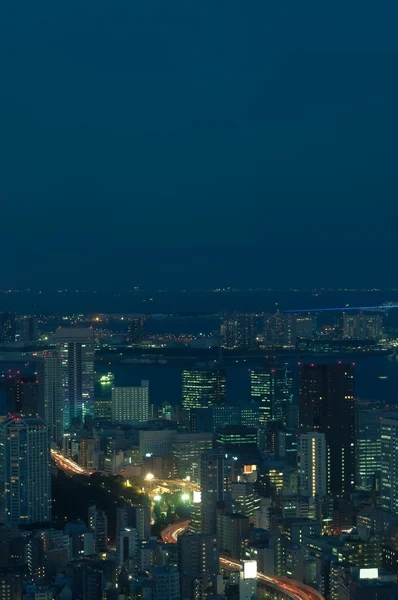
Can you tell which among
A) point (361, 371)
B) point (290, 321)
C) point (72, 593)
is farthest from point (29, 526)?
point (290, 321)

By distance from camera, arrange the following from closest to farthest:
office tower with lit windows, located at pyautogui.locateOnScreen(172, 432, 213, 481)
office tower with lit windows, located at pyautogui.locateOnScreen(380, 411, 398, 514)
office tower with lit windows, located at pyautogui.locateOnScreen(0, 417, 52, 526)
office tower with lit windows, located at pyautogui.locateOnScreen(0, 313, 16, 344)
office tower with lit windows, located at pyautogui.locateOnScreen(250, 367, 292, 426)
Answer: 1. office tower with lit windows, located at pyautogui.locateOnScreen(0, 417, 52, 526)
2. office tower with lit windows, located at pyautogui.locateOnScreen(380, 411, 398, 514)
3. office tower with lit windows, located at pyautogui.locateOnScreen(172, 432, 213, 481)
4. office tower with lit windows, located at pyautogui.locateOnScreen(250, 367, 292, 426)
5. office tower with lit windows, located at pyautogui.locateOnScreen(0, 313, 16, 344)

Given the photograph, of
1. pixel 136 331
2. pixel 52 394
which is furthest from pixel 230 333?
pixel 52 394

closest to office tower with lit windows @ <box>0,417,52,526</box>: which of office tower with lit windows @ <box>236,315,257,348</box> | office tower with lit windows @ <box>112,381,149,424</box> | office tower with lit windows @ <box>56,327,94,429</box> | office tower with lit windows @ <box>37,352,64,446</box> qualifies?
office tower with lit windows @ <box>37,352,64,446</box>

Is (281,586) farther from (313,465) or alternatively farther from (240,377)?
(240,377)

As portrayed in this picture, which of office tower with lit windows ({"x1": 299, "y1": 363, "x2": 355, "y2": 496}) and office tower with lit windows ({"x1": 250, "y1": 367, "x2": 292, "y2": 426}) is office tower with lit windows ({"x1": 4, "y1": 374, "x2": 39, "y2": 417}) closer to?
office tower with lit windows ({"x1": 250, "y1": 367, "x2": 292, "y2": 426})

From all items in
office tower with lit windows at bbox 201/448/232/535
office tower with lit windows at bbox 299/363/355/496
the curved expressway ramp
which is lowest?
the curved expressway ramp

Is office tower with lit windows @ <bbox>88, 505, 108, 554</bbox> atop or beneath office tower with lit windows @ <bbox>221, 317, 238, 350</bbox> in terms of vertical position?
beneath

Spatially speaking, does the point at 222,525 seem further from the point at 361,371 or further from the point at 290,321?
the point at 290,321
